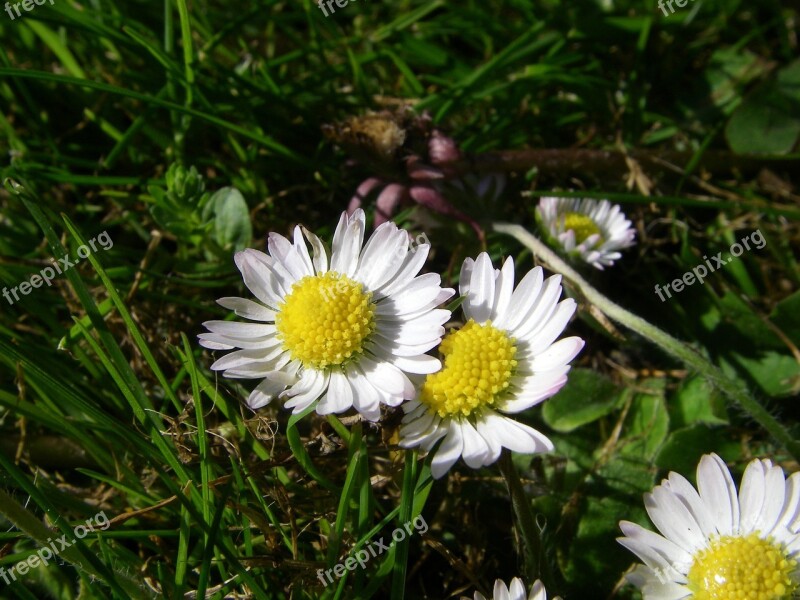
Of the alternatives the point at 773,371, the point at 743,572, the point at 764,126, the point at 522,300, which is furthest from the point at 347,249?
the point at 764,126

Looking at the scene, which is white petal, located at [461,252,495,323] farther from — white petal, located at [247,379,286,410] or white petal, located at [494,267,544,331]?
white petal, located at [247,379,286,410]

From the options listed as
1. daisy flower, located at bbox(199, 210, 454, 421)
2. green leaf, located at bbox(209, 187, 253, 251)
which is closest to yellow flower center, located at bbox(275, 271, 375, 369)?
daisy flower, located at bbox(199, 210, 454, 421)

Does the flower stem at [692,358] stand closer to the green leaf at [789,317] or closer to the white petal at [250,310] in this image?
the green leaf at [789,317]

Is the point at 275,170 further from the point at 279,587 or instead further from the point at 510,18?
the point at 279,587

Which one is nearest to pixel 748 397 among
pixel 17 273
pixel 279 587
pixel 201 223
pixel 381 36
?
pixel 279 587

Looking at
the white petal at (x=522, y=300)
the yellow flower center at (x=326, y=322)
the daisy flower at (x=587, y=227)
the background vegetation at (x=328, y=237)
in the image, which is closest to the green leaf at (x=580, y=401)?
the background vegetation at (x=328, y=237)
